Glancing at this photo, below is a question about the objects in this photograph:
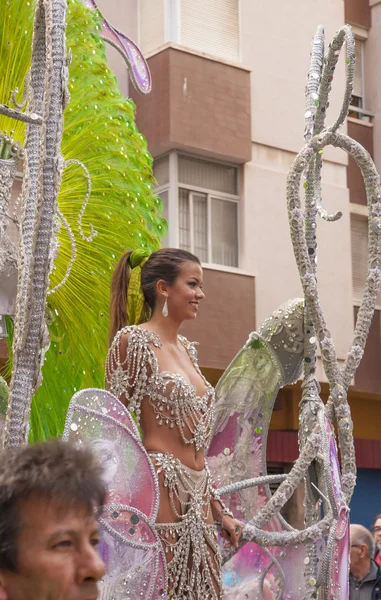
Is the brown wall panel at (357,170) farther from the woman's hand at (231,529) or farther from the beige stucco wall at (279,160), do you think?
the woman's hand at (231,529)

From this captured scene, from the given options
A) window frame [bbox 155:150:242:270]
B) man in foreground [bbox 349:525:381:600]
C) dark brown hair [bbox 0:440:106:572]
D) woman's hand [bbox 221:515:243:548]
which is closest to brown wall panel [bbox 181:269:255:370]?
window frame [bbox 155:150:242:270]

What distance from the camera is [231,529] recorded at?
352cm

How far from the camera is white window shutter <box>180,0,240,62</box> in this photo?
11586 mm

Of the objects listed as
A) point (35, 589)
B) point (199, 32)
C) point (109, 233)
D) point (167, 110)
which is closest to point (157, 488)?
point (35, 589)

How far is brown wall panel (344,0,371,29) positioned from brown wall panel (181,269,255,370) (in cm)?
384

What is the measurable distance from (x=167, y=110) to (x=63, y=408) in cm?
631

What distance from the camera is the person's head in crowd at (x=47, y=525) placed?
1432mm

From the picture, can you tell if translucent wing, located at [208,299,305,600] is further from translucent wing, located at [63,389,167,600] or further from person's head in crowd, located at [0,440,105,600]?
person's head in crowd, located at [0,440,105,600]

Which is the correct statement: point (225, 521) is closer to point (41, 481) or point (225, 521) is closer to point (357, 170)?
point (41, 481)

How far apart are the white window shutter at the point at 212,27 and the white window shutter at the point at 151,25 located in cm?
21

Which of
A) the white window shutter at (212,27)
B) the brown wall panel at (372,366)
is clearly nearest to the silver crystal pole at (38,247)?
the white window shutter at (212,27)

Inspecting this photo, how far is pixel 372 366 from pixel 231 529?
9.40m

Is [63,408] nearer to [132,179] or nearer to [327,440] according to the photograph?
[132,179]

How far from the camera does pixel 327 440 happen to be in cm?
374
